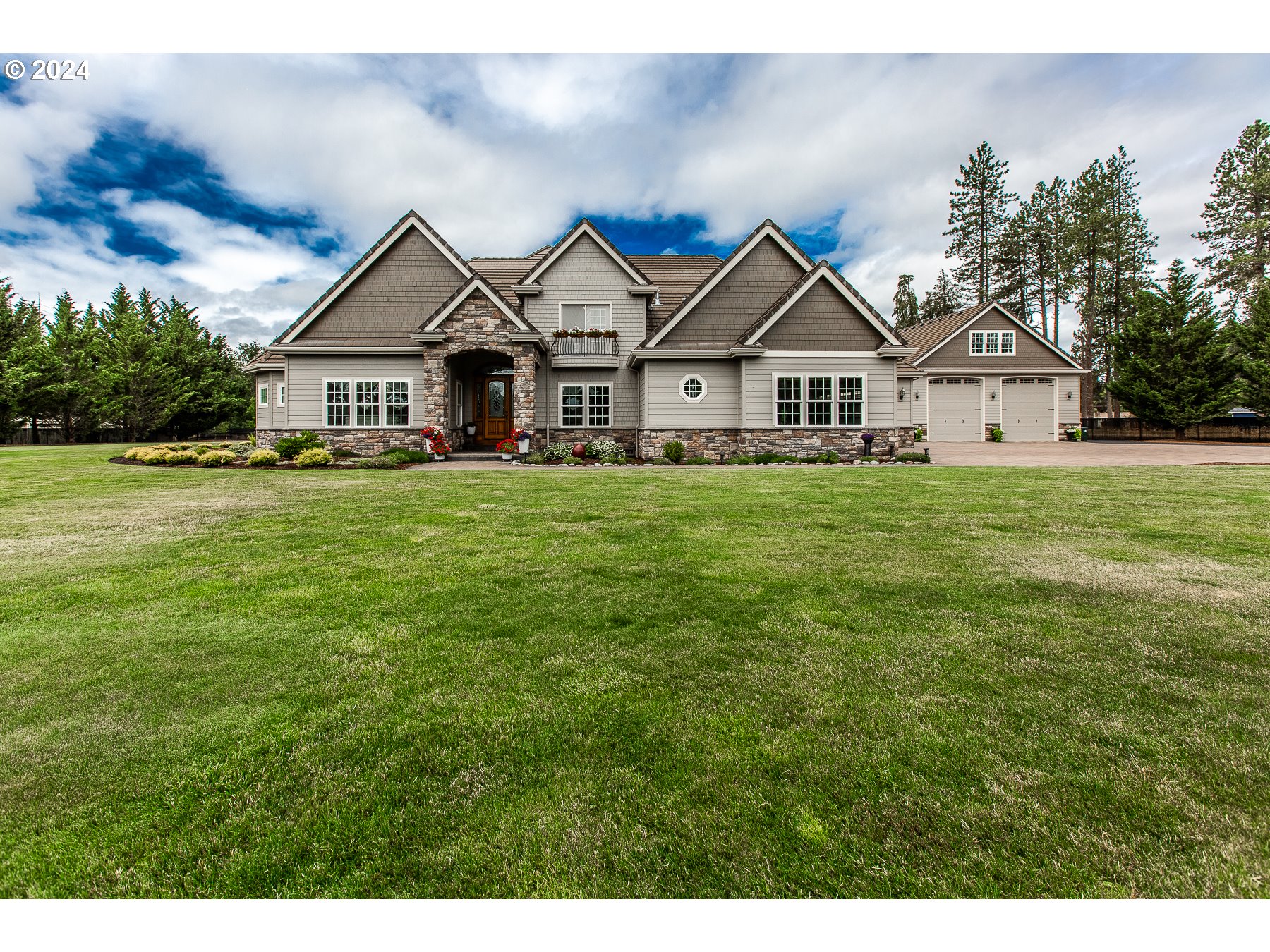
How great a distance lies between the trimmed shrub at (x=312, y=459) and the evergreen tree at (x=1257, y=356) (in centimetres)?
3808

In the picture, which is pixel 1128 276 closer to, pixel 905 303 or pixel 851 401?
pixel 905 303

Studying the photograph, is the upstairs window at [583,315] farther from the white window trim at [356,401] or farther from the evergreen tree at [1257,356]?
the evergreen tree at [1257,356]

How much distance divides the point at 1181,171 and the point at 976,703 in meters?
48.5

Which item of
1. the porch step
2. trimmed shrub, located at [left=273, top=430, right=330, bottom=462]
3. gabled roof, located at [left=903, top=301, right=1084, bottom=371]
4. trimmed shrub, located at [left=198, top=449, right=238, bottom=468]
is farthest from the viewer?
gabled roof, located at [left=903, top=301, right=1084, bottom=371]

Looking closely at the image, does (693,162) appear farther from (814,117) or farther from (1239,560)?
(1239,560)

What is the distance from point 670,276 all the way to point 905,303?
39921 millimetres

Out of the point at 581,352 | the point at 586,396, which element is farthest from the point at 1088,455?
the point at 581,352

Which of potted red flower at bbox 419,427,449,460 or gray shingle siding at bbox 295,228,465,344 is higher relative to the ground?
gray shingle siding at bbox 295,228,465,344

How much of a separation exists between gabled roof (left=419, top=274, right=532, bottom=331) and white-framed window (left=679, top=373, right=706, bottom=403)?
5270 millimetres

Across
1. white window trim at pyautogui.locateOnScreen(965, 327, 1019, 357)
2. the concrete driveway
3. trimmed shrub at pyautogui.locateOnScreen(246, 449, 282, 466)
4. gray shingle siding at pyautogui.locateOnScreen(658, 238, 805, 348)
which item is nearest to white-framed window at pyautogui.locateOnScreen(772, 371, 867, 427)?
gray shingle siding at pyautogui.locateOnScreen(658, 238, 805, 348)

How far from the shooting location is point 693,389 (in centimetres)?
1833

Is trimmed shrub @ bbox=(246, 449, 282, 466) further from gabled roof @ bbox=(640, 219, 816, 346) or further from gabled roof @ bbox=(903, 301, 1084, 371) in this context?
gabled roof @ bbox=(903, 301, 1084, 371)

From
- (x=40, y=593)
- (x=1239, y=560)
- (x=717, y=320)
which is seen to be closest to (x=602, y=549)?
(x=40, y=593)

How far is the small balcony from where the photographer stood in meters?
19.2
